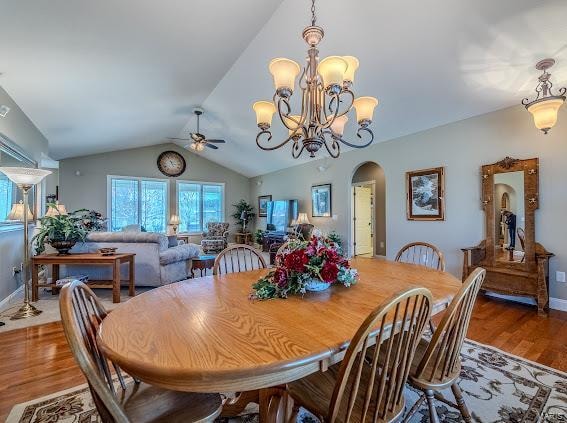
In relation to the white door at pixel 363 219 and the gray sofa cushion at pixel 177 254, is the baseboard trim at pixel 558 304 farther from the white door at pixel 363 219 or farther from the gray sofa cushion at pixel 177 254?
the gray sofa cushion at pixel 177 254

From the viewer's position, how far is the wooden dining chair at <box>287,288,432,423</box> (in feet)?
2.87

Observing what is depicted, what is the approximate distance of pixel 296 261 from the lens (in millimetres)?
1397

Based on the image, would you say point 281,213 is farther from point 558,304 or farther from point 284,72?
point 284,72

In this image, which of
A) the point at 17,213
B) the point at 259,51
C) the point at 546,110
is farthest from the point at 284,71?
the point at 17,213

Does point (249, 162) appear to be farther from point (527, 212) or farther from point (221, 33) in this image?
point (527, 212)

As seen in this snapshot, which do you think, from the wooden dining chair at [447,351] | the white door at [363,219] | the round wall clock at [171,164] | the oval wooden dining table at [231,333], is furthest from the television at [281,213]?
the wooden dining chair at [447,351]

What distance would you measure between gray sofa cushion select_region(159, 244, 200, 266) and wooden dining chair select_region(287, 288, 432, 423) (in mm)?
3355

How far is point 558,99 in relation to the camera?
2.50m

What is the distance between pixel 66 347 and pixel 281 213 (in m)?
5.64

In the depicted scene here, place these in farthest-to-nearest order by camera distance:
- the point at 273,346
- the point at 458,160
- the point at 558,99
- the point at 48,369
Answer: the point at 458,160 → the point at 558,99 → the point at 48,369 → the point at 273,346

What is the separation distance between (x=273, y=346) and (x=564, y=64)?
3712mm

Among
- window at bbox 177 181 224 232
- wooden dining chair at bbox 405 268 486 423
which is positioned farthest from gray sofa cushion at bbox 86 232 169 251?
window at bbox 177 181 224 232

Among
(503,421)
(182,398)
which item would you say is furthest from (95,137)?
(503,421)

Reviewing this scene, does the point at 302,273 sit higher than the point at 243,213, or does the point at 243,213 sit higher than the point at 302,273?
the point at 243,213
